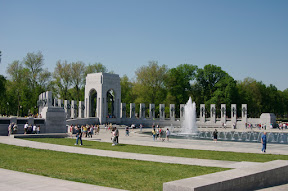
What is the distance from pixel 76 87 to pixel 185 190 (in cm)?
7541

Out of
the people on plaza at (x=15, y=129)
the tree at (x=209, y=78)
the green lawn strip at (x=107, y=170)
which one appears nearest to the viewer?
the green lawn strip at (x=107, y=170)

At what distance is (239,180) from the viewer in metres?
8.97

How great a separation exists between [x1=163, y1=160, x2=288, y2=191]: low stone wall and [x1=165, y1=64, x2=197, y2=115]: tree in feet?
238

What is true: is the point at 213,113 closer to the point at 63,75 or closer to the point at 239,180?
the point at 63,75

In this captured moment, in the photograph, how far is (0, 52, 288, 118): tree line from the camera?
7125 cm

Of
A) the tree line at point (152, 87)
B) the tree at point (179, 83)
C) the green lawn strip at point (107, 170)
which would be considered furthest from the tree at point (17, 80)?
the green lawn strip at point (107, 170)

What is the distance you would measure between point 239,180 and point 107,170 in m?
6.24

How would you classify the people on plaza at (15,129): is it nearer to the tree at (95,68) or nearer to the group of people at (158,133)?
the group of people at (158,133)

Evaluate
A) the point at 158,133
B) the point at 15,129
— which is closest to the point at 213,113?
the point at 158,133

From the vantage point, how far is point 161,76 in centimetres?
8425

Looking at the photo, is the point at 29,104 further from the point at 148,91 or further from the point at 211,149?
the point at 211,149

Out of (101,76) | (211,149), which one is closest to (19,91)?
(101,76)

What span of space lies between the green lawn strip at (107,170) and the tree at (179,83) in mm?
68289

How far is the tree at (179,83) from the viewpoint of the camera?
86188 mm
